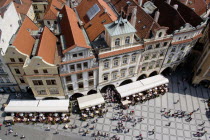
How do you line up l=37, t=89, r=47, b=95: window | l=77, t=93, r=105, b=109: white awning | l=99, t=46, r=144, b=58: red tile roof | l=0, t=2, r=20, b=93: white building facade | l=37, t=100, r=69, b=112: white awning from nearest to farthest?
l=0, t=2, r=20, b=93: white building facade → l=99, t=46, r=144, b=58: red tile roof → l=37, t=100, r=69, b=112: white awning → l=37, t=89, r=47, b=95: window → l=77, t=93, r=105, b=109: white awning

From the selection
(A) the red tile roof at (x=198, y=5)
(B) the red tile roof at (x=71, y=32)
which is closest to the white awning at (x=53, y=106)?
(B) the red tile roof at (x=71, y=32)

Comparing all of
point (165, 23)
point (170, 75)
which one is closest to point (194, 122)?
point (170, 75)

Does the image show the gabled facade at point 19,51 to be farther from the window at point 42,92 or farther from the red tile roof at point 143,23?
the red tile roof at point 143,23

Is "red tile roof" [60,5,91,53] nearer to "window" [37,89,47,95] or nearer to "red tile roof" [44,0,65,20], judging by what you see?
"red tile roof" [44,0,65,20]

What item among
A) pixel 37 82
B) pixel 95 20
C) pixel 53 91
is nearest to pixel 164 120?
pixel 53 91

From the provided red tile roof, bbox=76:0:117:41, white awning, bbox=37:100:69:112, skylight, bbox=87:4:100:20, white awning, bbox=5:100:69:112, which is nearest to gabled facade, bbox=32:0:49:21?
red tile roof, bbox=76:0:117:41

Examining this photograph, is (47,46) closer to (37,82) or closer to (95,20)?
(37,82)
